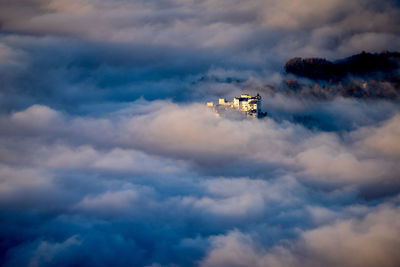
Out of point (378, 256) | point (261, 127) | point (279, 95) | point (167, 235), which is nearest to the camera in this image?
point (378, 256)

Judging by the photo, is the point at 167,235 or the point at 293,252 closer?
the point at 293,252

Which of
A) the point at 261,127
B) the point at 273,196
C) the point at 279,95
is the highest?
the point at 279,95

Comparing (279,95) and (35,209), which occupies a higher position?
(279,95)

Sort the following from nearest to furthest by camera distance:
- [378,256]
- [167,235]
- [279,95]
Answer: [378,256], [167,235], [279,95]

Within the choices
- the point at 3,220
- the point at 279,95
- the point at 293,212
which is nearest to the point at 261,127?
the point at 279,95

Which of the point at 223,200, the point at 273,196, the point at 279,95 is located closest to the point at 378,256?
the point at 273,196

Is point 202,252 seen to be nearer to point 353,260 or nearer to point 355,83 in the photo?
point 353,260

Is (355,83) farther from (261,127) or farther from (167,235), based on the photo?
(167,235)
